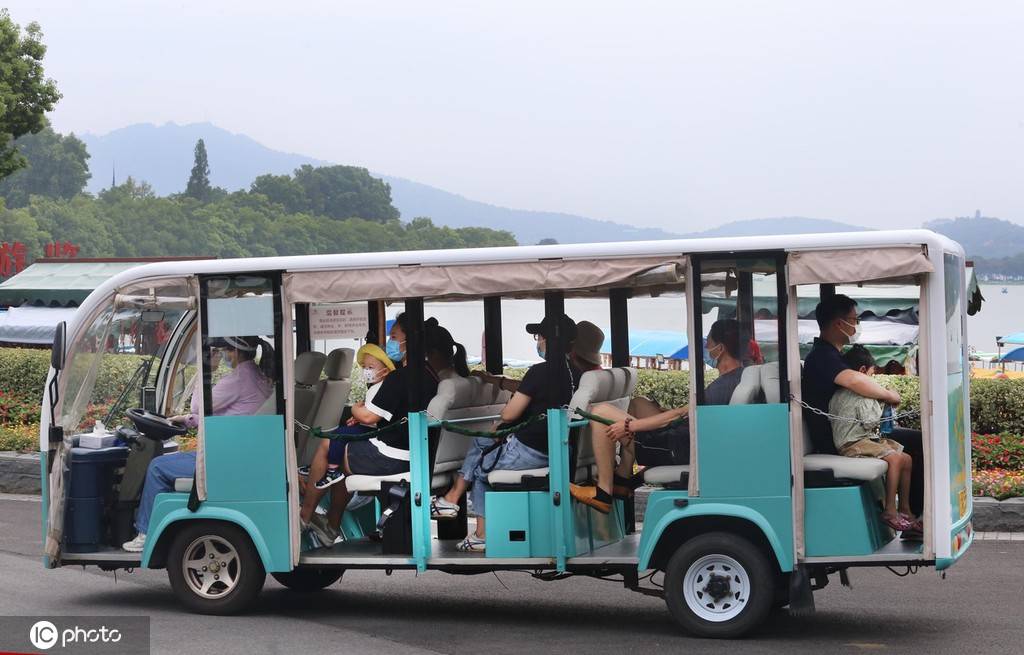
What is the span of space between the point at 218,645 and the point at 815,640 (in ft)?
11.7

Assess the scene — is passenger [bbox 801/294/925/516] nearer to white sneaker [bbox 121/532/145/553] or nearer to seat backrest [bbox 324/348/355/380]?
seat backrest [bbox 324/348/355/380]

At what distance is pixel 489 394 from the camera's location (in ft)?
32.6

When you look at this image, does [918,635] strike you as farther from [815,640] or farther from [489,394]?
[489,394]

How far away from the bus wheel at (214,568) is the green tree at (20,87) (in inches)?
860

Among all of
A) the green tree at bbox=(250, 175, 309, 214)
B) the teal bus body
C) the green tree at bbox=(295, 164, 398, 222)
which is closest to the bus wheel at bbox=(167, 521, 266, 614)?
the teal bus body

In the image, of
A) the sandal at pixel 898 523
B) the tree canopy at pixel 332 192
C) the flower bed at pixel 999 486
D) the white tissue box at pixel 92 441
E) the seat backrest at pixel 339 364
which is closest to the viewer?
the sandal at pixel 898 523

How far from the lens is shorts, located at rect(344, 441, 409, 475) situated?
911cm

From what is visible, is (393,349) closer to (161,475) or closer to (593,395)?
(593,395)

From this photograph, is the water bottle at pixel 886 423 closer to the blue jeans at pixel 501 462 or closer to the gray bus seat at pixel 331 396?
the blue jeans at pixel 501 462

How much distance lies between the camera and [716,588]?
8242 millimetres

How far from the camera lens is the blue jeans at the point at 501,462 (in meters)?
8.84

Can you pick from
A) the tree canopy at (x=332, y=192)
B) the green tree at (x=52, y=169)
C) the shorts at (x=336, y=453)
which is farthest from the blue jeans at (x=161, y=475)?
the green tree at (x=52, y=169)

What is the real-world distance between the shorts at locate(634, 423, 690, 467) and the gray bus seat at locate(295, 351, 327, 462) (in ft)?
7.53

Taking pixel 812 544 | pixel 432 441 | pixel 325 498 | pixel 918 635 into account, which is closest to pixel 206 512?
pixel 325 498
